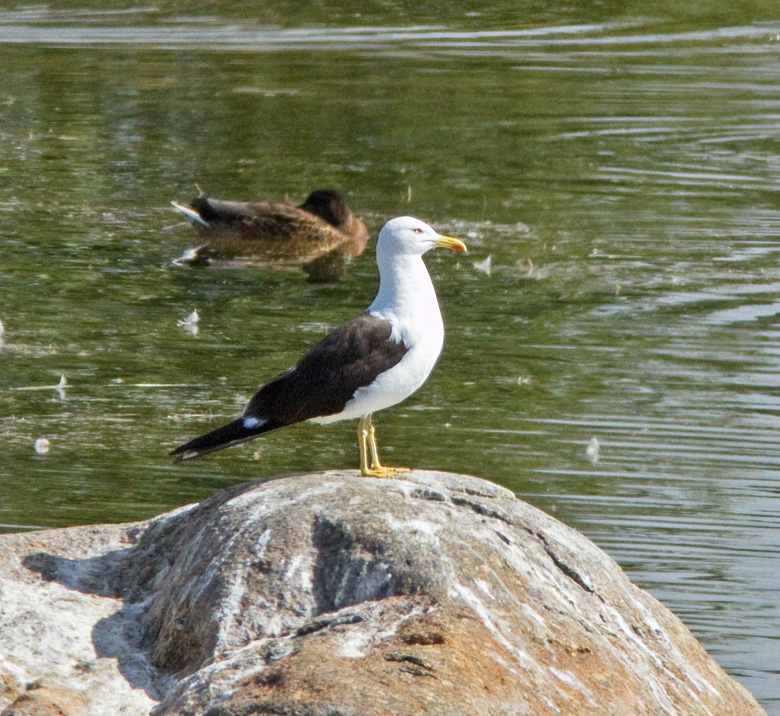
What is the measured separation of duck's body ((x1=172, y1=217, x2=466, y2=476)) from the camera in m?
5.48

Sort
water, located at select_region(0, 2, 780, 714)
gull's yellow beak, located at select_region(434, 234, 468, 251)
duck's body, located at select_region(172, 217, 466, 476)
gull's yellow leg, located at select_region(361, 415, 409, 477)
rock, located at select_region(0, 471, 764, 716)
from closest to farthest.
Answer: rock, located at select_region(0, 471, 764, 716) < duck's body, located at select_region(172, 217, 466, 476) < gull's yellow leg, located at select_region(361, 415, 409, 477) < gull's yellow beak, located at select_region(434, 234, 468, 251) < water, located at select_region(0, 2, 780, 714)

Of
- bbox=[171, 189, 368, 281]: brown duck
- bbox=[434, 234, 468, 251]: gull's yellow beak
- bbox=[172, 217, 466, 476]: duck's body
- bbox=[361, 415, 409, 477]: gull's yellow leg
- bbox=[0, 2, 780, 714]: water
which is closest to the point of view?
bbox=[172, 217, 466, 476]: duck's body

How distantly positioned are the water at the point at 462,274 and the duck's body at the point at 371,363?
162cm

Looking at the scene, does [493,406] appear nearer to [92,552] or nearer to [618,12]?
[92,552]

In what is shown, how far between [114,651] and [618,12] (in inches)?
796

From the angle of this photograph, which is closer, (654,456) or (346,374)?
(346,374)

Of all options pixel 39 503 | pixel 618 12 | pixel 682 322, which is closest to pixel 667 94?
pixel 618 12

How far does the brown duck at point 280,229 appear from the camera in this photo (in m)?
12.6

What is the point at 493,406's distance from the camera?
27.8ft

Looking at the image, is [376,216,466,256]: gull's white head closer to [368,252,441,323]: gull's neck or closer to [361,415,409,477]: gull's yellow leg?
[368,252,441,323]: gull's neck

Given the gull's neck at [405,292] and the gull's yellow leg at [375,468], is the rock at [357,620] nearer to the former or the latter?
the gull's yellow leg at [375,468]

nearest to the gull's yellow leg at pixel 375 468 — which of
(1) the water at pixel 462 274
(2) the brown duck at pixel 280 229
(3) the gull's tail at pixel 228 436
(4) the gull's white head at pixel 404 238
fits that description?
(3) the gull's tail at pixel 228 436

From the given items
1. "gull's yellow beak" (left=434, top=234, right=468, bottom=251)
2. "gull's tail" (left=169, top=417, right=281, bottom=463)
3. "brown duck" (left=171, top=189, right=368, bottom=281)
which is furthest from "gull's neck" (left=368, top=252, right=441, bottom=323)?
"brown duck" (left=171, top=189, right=368, bottom=281)

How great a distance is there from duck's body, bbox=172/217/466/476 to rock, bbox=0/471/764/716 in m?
0.26
